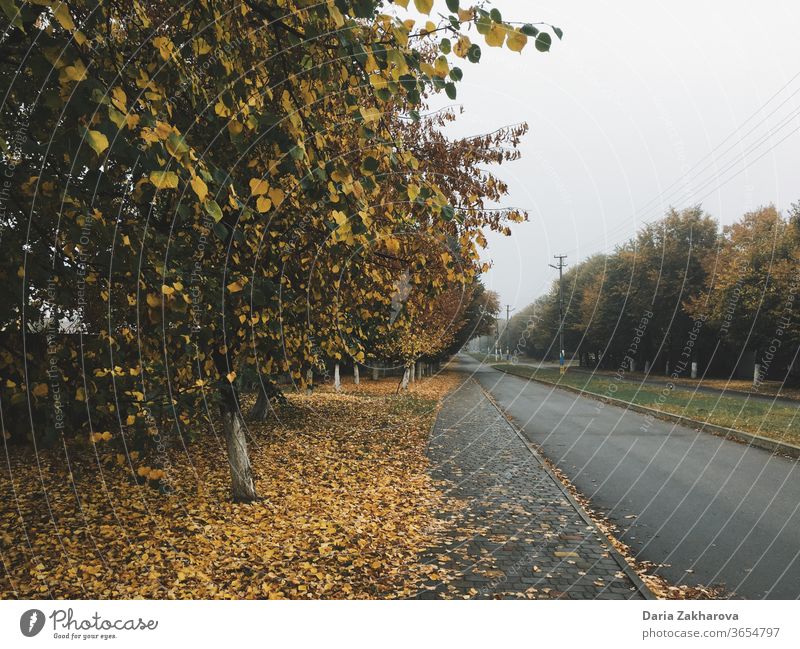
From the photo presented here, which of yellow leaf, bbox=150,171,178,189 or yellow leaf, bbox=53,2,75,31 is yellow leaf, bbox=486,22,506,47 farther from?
yellow leaf, bbox=53,2,75,31

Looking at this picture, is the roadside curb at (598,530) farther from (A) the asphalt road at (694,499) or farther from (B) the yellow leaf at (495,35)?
(B) the yellow leaf at (495,35)

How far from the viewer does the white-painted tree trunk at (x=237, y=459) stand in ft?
27.5

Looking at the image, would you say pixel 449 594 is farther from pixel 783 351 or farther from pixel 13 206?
pixel 783 351

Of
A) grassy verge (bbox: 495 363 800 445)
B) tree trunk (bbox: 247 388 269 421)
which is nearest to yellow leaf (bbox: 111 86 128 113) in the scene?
grassy verge (bbox: 495 363 800 445)

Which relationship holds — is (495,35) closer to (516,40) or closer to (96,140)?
(516,40)

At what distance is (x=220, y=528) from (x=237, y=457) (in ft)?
4.54

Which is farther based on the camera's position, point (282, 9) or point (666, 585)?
point (666, 585)

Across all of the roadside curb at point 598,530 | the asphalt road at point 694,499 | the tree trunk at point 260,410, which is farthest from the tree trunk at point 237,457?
the tree trunk at point 260,410

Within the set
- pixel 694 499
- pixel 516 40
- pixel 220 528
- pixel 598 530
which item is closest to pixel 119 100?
pixel 516 40

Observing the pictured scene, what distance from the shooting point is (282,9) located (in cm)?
464

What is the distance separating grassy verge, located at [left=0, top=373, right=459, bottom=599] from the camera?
5555mm

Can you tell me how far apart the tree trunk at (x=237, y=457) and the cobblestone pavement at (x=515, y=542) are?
3.25 metres
